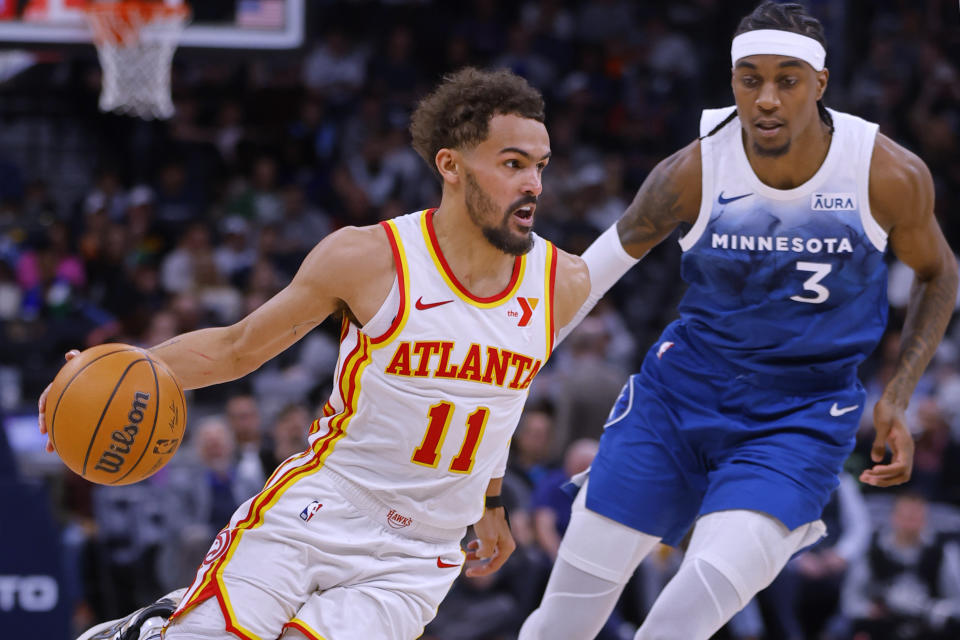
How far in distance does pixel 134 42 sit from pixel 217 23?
58 cm

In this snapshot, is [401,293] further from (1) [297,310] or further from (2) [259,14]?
(2) [259,14]

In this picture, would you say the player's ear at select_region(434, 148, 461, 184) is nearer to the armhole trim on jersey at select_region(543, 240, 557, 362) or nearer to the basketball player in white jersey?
the basketball player in white jersey

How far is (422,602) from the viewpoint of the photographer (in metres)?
3.88

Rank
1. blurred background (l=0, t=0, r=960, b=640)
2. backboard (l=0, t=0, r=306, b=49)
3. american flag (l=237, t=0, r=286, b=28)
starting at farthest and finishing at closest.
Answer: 1. american flag (l=237, t=0, r=286, b=28)
2. backboard (l=0, t=0, r=306, b=49)
3. blurred background (l=0, t=0, r=960, b=640)

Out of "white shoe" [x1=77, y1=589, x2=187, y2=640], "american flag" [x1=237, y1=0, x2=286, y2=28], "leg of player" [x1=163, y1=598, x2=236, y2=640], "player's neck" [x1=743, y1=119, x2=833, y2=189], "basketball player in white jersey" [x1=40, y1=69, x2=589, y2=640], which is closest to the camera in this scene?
"leg of player" [x1=163, y1=598, x2=236, y2=640]

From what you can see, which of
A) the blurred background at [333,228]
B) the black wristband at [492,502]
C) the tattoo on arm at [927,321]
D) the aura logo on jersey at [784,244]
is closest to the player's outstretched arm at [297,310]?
the black wristband at [492,502]

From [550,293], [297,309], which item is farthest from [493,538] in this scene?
[297,309]

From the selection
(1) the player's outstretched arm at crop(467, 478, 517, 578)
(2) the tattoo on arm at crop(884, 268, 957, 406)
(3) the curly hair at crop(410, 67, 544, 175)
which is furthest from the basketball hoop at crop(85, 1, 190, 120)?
(2) the tattoo on arm at crop(884, 268, 957, 406)

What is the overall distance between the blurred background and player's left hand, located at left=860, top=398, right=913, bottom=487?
12.8 ft

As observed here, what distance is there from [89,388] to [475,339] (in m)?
1.10

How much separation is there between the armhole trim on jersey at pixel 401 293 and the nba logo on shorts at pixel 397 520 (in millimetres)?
501

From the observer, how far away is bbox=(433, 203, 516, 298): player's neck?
153 inches

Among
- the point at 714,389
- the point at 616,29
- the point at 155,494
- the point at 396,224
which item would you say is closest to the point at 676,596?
the point at 714,389

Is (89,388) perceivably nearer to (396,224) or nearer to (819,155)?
(396,224)
